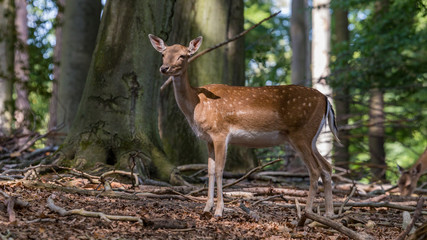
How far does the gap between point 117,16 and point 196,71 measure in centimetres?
239

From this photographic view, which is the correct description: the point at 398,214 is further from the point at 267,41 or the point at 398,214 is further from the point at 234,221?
the point at 267,41

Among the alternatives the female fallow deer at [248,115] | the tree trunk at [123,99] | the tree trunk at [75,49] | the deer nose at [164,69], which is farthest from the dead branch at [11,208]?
the tree trunk at [75,49]

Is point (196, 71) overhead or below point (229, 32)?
below

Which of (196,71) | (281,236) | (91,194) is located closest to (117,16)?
(196,71)

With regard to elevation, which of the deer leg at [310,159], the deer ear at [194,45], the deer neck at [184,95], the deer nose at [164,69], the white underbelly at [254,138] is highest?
the deer ear at [194,45]

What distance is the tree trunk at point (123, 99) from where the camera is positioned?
705 centimetres

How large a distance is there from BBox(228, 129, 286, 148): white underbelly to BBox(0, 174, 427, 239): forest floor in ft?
2.30

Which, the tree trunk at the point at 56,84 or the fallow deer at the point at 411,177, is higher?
the tree trunk at the point at 56,84

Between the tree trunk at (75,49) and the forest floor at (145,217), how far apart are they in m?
5.12

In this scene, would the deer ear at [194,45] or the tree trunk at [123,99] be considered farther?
the tree trunk at [123,99]

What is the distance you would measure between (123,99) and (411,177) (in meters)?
6.65

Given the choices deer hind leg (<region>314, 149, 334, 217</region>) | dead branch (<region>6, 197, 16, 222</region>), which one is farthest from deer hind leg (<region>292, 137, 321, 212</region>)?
dead branch (<region>6, 197, 16, 222</region>)

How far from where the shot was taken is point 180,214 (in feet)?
16.5

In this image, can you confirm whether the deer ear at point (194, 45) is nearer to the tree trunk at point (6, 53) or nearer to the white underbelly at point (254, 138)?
the white underbelly at point (254, 138)
